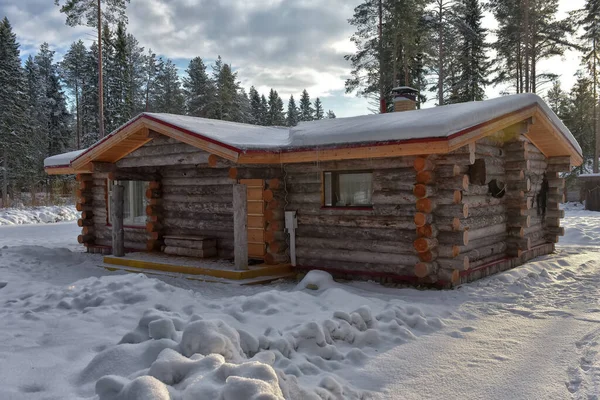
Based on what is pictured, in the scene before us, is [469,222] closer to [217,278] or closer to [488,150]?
[488,150]

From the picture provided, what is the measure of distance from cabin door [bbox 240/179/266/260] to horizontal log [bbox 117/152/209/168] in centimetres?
139

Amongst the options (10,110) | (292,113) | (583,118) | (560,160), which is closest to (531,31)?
(583,118)

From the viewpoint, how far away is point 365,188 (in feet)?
29.3

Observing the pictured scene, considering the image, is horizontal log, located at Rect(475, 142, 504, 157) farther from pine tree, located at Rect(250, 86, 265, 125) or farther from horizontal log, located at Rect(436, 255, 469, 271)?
pine tree, located at Rect(250, 86, 265, 125)

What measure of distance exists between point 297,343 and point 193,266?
5640 mm

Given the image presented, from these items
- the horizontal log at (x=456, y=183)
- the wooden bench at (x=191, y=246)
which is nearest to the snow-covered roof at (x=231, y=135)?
the wooden bench at (x=191, y=246)

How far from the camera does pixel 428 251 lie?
26.3 feet

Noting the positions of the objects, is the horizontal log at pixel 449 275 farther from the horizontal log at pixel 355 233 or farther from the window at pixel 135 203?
the window at pixel 135 203

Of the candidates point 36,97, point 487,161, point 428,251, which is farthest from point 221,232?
point 36,97

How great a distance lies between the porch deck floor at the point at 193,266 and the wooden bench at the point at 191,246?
165 mm

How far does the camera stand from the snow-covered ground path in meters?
3.35

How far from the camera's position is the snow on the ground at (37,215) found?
69.9 feet

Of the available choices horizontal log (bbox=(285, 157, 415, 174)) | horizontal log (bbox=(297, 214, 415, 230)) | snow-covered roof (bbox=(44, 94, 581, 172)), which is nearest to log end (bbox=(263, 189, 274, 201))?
horizontal log (bbox=(285, 157, 415, 174))

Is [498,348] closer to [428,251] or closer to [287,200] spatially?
[428,251]
